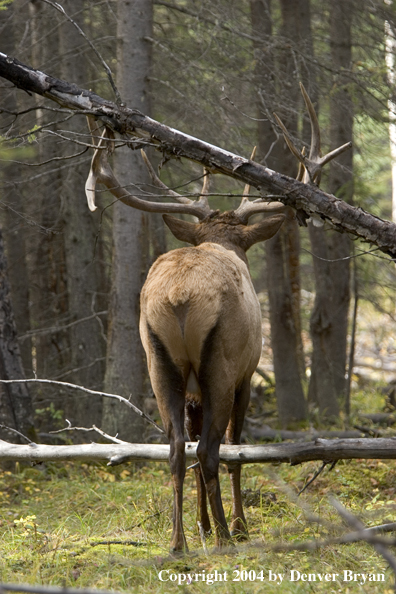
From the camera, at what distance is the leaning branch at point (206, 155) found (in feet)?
16.3

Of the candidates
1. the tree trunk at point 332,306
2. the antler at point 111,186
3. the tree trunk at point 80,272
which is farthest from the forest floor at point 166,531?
the tree trunk at point 332,306

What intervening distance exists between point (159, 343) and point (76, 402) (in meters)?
5.22

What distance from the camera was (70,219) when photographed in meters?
9.59

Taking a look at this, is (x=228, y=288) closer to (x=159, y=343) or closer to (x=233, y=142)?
(x=159, y=343)

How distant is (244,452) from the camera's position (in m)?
5.19

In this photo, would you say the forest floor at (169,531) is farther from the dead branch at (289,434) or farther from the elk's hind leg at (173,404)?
the dead branch at (289,434)

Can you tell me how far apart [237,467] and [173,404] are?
1.01 metres

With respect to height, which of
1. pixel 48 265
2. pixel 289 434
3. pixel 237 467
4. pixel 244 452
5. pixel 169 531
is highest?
pixel 48 265

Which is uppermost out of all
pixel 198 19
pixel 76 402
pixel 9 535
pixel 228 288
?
pixel 198 19

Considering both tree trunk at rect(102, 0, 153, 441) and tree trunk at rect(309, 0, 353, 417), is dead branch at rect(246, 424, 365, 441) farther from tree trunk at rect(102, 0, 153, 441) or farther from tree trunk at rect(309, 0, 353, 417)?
tree trunk at rect(102, 0, 153, 441)

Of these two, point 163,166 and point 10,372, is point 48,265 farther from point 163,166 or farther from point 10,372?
point 10,372

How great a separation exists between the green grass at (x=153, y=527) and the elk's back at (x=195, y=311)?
1.03 meters

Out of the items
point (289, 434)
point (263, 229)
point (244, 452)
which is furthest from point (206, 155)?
point (289, 434)

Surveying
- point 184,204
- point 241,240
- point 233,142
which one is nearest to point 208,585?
point 241,240
